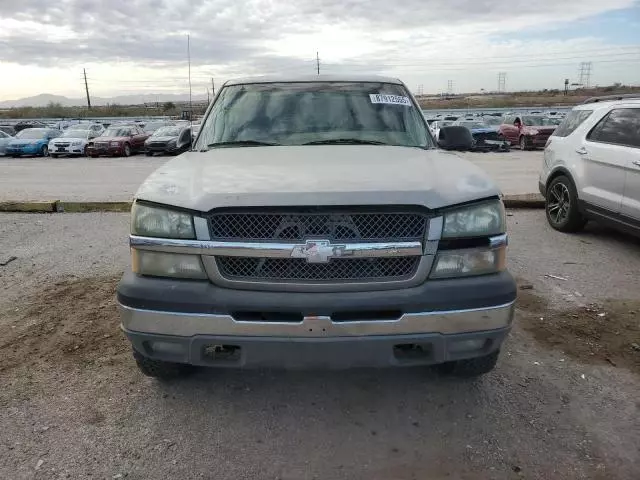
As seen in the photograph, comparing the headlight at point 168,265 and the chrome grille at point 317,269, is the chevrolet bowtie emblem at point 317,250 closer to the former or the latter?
the chrome grille at point 317,269

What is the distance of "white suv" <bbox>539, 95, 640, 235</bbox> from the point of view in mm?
6398

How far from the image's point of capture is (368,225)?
109 inches

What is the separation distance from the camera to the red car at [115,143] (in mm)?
25484

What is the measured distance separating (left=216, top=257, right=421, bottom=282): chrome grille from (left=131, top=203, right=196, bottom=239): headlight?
0.23 m

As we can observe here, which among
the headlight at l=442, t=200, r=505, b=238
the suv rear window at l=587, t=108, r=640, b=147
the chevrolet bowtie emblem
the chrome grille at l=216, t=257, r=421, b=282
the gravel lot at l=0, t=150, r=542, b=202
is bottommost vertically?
the gravel lot at l=0, t=150, r=542, b=202

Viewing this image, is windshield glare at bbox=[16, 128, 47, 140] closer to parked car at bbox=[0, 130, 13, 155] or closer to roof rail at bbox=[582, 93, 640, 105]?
parked car at bbox=[0, 130, 13, 155]

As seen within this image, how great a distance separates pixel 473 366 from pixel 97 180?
45.6 ft

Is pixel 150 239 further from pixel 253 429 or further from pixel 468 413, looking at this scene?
pixel 468 413

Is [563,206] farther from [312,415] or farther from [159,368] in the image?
[159,368]

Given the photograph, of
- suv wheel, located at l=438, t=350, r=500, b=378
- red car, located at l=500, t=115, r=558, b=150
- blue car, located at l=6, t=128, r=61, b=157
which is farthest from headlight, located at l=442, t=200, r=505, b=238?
blue car, located at l=6, t=128, r=61, b=157

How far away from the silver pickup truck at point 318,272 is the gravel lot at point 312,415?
48 centimetres

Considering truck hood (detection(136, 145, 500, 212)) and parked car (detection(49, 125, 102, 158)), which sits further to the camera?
parked car (detection(49, 125, 102, 158))

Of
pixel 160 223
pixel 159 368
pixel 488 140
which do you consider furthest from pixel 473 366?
pixel 488 140

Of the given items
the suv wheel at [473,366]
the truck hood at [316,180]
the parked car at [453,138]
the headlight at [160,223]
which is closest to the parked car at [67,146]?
the parked car at [453,138]
